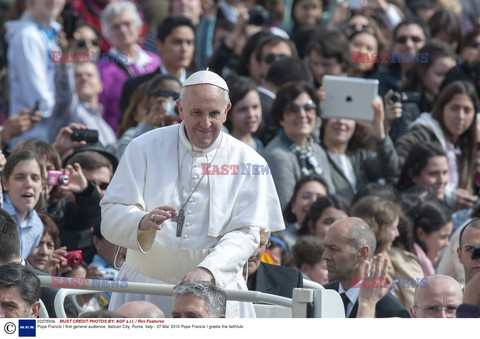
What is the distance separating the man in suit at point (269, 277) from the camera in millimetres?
8297

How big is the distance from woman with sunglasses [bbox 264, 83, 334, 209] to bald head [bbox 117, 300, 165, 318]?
4.02 metres

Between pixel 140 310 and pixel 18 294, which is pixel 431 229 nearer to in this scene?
pixel 140 310

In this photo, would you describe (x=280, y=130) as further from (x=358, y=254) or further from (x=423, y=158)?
(x=358, y=254)

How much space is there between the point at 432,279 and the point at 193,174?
1.52m

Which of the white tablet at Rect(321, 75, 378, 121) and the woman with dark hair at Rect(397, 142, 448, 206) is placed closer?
the white tablet at Rect(321, 75, 378, 121)

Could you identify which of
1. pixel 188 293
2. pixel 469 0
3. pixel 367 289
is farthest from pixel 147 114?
pixel 469 0

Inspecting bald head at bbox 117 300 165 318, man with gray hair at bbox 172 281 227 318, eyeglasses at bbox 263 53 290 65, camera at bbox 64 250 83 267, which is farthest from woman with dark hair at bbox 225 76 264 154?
man with gray hair at bbox 172 281 227 318

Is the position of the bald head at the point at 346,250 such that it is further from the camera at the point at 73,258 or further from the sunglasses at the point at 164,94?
the sunglasses at the point at 164,94

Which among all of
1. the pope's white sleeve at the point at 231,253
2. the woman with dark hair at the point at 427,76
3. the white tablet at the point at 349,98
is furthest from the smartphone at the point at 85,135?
the woman with dark hair at the point at 427,76

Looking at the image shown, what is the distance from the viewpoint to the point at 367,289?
8531mm

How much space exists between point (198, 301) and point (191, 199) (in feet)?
4.10

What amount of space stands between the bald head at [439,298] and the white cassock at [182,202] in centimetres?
94

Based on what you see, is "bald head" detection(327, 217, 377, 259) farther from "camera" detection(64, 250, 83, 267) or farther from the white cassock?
"camera" detection(64, 250, 83, 267)

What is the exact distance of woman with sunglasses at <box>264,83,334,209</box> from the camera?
1123 centimetres
